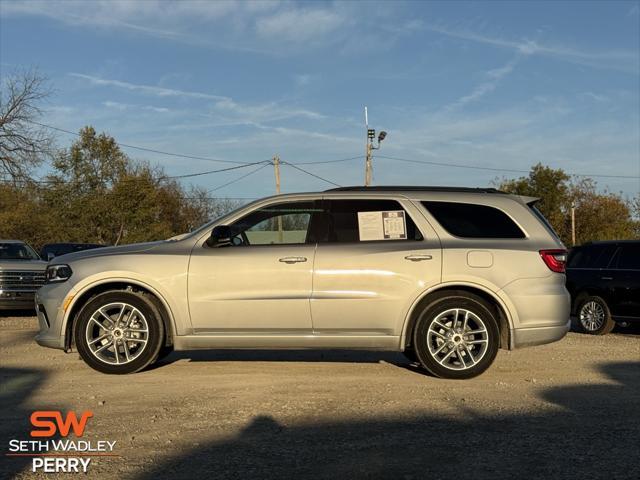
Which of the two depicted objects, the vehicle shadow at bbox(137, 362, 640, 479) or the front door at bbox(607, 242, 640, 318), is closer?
the vehicle shadow at bbox(137, 362, 640, 479)

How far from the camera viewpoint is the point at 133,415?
201 inches

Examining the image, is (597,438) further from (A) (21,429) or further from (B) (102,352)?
(B) (102,352)

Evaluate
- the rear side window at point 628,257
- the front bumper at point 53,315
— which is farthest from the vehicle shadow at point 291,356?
the rear side window at point 628,257

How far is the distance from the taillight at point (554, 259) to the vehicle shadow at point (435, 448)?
1.64 meters

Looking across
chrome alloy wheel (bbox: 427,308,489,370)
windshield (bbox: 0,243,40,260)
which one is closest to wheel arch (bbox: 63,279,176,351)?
chrome alloy wheel (bbox: 427,308,489,370)

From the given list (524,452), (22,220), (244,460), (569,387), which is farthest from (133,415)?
(22,220)

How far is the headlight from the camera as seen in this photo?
6805 millimetres

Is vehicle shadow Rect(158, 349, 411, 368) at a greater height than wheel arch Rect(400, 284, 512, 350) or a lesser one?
lesser

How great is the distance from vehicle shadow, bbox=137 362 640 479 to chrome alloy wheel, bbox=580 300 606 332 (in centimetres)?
661

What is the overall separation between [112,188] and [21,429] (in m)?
47.5

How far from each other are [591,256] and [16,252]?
12.3 m

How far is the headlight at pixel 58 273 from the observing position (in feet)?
22.3

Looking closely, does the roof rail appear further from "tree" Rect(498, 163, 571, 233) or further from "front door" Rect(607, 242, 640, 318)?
"tree" Rect(498, 163, 571, 233)

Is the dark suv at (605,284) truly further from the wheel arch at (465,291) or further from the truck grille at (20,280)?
the truck grille at (20,280)
